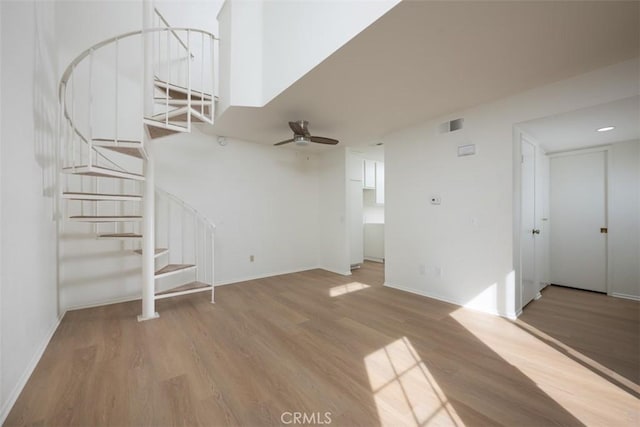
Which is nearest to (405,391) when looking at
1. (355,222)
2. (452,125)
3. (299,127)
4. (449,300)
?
(449,300)

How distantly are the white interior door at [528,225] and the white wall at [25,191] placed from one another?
4.73 metres

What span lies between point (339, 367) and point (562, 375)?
5.49ft

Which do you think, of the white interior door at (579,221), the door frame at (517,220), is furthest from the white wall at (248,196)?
the white interior door at (579,221)

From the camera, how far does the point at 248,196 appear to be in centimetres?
484

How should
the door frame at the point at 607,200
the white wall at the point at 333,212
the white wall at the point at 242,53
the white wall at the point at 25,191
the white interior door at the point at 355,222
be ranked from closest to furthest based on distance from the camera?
the white wall at the point at 25,191, the white wall at the point at 242,53, the door frame at the point at 607,200, the white wall at the point at 333,212, the white interior door at the point at 355,222

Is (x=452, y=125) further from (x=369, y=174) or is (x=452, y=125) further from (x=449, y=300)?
(x=369, y=174)

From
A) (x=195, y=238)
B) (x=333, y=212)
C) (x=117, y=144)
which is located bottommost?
(x=195, y=238)

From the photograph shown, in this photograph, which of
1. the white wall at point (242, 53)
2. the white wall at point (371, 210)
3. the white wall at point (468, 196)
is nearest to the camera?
the white wall at point (468, 196)

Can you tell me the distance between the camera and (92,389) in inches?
71.1

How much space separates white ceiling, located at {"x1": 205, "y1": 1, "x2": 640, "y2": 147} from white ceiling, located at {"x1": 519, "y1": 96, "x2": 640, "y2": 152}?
1.40 feet

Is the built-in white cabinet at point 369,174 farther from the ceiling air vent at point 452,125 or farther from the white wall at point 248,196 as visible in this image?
the ceiling air vent at point 452,125

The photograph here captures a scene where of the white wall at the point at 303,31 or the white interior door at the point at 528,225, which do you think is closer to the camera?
the white wall at the point at 303,31

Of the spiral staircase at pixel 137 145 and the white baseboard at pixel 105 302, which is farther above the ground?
the spiral staircase at pixel 137 145

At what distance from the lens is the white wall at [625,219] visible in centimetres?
350
